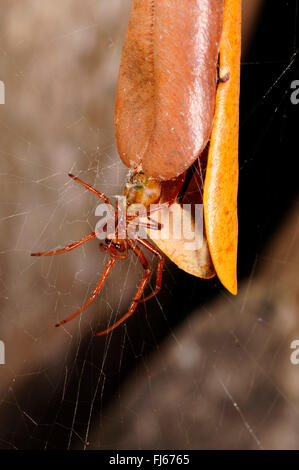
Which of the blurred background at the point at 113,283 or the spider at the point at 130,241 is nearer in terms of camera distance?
the spider at the point at 130,241

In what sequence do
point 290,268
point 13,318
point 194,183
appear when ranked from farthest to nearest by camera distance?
point 290,268 → point 13,318 → point 194,183

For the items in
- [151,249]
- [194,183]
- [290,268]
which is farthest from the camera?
[290,268]

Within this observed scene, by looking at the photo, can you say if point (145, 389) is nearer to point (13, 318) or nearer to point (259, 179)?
point (13, 318)

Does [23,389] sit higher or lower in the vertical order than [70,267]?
lower

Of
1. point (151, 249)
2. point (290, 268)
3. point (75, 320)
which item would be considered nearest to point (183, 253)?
point (151, 249)

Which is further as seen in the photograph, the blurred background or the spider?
the blurred background
